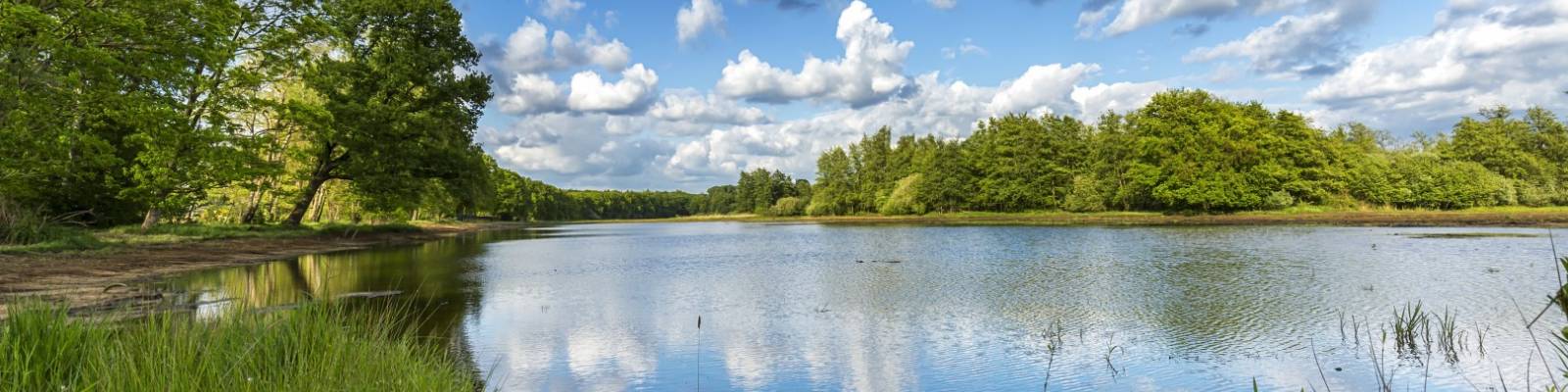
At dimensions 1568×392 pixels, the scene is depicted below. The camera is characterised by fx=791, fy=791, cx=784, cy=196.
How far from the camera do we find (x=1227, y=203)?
67.2 metres

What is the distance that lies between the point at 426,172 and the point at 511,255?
24.8 feet

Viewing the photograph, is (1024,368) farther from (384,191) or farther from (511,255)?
(384,191)

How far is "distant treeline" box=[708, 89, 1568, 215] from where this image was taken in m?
66.2

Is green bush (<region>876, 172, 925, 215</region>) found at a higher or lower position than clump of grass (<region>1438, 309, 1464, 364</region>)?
higher

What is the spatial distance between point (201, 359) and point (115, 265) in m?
19.0

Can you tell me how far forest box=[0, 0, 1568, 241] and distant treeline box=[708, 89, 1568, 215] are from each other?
7.6 inches

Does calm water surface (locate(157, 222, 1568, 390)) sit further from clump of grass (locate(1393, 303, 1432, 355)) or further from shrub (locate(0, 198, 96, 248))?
shrub (locate(0, 198, 96, 248))

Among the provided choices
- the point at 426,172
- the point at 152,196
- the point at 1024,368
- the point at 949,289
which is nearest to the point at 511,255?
the point at 426,172

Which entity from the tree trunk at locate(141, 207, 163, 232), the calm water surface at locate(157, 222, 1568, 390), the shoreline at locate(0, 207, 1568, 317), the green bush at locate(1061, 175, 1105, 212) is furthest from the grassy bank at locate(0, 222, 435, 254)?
the green bush at locate(1061, 175, 1105, 212)

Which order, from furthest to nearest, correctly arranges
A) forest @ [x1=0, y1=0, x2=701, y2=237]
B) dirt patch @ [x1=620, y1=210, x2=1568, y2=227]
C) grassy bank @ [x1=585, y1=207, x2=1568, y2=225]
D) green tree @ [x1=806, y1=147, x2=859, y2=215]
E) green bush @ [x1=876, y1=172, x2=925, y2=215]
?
green tree @ [x1=806, y1=147, x2=859, y2=215], green bush @ [x1=876, y1=172, x2=925, y2=215], grassy bank @ [x1=585, y1=207, x2=1568, y2=225], dirt patch @ [x1=620, y1=210, x2=1568, y2=227], forest @ [x1=0, y1=0, x2=701, y2=237]

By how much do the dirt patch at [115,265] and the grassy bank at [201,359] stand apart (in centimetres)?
209

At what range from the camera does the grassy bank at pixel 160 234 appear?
21.3m

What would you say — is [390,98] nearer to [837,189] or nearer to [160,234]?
[160,234]

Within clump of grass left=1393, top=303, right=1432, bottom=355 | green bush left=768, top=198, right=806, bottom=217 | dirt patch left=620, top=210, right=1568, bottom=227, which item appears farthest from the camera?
green bush left=768, top=198, right=806, bottom=217
